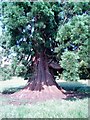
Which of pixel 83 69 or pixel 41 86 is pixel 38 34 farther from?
pixel 41 86

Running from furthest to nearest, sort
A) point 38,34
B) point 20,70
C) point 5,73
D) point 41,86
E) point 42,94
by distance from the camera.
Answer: point 5,73 < point 20,70 < point 41,86 < point 42,94 < point 38,34

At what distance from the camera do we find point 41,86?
12.2 meters

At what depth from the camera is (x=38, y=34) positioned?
10664 mm

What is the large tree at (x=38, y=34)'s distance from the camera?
977 cm

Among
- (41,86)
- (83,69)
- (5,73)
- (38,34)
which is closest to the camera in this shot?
(83,69)

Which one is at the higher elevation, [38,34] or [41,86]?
[38,34]

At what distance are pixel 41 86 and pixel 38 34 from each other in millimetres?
2940

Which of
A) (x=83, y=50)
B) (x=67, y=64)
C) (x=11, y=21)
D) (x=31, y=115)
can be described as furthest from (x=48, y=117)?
(x=11, y=21)

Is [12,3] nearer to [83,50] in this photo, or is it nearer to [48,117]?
[83,50]

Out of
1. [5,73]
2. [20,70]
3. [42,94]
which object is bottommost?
[42,94]

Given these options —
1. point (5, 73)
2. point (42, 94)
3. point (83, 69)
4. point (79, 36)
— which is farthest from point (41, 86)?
point (79, 36)

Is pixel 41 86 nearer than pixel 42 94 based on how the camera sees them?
No

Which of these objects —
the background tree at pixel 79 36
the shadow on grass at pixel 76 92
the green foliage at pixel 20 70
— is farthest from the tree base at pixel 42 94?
the background tree at pixel 79 36

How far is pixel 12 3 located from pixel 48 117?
5.59 metres
